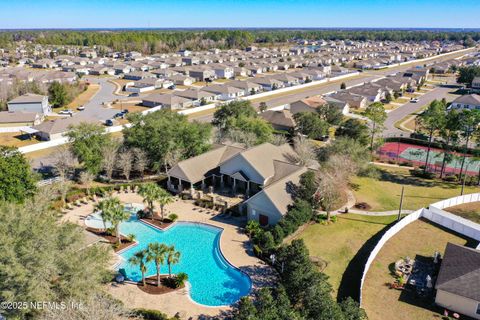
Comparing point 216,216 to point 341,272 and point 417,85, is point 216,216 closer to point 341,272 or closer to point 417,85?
point 341,272

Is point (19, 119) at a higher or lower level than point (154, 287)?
higher

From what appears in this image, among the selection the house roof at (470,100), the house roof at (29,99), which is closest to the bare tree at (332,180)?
the house roof at (470,100)

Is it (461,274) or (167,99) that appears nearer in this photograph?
(461,274)

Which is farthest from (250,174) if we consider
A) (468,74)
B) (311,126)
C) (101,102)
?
(468,74)

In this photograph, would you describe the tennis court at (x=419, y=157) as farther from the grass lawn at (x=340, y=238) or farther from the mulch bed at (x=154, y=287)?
the mulch bed at (x=154, y=287)

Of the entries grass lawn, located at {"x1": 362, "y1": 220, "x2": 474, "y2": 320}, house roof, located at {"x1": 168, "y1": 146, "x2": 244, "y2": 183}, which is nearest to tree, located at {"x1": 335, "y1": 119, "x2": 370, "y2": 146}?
house roof, located at {"x1": 168, "y1": 146, "x2": 244, "y2": 183}

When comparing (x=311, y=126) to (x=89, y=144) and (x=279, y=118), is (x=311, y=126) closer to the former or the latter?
(x=279, y=118)

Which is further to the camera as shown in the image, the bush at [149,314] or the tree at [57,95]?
the tree at [57,95]
